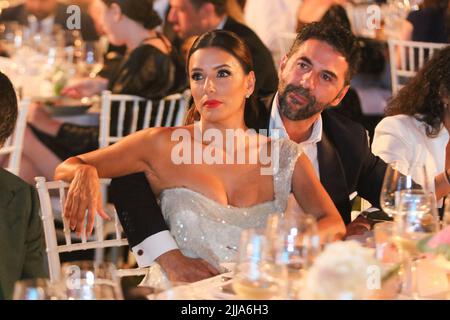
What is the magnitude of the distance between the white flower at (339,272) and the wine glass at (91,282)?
0.39 m

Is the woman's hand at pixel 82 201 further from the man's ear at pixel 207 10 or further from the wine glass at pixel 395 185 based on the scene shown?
the man's ear at pixel 207 10

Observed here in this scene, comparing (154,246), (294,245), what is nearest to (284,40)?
(154,246)

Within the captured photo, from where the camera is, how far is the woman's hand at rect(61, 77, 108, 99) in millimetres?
5340

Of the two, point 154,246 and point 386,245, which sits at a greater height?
point 386,245

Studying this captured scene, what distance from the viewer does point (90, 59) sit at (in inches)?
235

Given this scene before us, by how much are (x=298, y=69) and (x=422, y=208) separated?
1043 mm

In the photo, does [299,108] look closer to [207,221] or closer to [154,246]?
[207,221]

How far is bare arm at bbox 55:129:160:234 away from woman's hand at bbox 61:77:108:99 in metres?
2.41

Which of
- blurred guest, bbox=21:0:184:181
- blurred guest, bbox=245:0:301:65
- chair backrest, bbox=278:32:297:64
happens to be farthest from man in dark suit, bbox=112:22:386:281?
blurred guest, bbox=245:0:301:65

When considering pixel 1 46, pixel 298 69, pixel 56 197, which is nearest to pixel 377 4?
pixel 1 46

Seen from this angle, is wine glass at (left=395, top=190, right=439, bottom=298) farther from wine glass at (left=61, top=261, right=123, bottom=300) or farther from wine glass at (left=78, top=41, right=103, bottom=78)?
wine glass at (left=78, top=41, right=103, bottom=78)

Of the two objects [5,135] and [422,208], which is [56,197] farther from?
[422,208]

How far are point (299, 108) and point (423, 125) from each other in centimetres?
55

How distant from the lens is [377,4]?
23.0 feet
